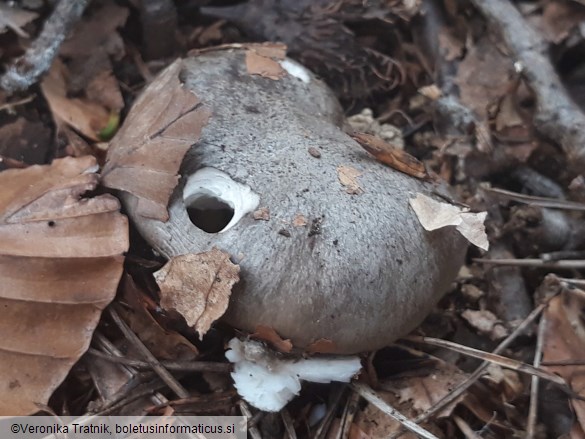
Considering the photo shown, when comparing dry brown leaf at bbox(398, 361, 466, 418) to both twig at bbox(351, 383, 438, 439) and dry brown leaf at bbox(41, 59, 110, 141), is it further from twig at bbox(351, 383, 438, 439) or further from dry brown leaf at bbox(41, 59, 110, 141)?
dry brown leaf at bbox(41, 59, 110, 141)

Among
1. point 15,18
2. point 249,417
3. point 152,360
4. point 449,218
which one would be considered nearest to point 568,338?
point 449,218

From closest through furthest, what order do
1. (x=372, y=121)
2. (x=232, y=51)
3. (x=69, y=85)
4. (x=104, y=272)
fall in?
(x=104, y=272) < (x=232, y=51) < (x=69, y=85) < (x=372, y=121)

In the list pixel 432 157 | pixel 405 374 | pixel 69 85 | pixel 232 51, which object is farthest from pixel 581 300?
pixel 69 85

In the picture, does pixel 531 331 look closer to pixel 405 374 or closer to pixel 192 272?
pixel 405 374

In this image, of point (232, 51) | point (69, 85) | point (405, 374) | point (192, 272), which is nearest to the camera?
point (192, 272)

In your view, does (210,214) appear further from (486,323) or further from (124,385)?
(486,323)

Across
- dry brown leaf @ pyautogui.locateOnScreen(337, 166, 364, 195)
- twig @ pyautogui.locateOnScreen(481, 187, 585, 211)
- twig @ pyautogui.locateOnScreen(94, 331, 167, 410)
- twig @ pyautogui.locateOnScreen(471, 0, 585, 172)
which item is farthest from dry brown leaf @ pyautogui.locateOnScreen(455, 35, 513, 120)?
twig @ pyautogui.locateOnScreen(94, 331, 167, 410)

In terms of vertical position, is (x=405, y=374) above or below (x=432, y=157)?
below
